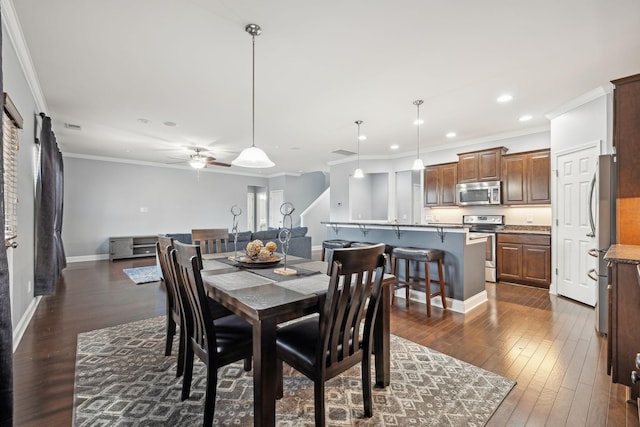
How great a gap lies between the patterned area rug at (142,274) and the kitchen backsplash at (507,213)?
18.2ft

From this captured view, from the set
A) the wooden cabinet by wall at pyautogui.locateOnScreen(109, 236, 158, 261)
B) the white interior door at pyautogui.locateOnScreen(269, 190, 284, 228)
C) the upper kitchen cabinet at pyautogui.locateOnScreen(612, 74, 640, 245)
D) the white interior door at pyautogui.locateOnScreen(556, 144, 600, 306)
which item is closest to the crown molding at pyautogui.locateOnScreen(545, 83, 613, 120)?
the white interior door at pyautogui.locateOnScreen(556, 144, 600, 306)

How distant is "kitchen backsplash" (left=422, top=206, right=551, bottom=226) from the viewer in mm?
5043

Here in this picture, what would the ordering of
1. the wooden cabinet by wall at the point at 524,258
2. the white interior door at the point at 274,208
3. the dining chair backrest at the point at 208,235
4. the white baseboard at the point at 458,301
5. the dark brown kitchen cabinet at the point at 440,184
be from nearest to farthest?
the dining chair backrest at the point at 208,235 → the white baseboard at the point at 458,301 → the wooden cabinet by wall at the point at 524,258 → the dark brown kitchen cabinet at the point at 440,184 → the white interior door at the point at 274,208

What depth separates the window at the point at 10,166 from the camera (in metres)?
2.37

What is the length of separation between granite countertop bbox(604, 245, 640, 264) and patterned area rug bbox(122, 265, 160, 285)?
5575mm

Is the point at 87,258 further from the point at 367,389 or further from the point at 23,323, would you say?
the point at 367,389

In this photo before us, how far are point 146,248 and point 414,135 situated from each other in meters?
6.88

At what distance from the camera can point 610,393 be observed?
6.29 ft

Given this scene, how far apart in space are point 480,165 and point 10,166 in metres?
6.31

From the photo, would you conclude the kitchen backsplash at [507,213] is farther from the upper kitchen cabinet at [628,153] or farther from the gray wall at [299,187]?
the gray wall at [299,187]

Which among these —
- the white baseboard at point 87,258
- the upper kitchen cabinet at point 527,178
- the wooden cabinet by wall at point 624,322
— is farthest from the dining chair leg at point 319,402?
the white baseboard at point 87,258

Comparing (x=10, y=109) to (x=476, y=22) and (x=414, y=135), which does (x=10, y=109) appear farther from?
(x=414, y=135)

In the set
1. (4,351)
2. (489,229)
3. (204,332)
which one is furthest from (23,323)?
(489,229)

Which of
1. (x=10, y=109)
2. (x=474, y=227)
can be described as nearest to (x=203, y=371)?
(x=10, y=109)
